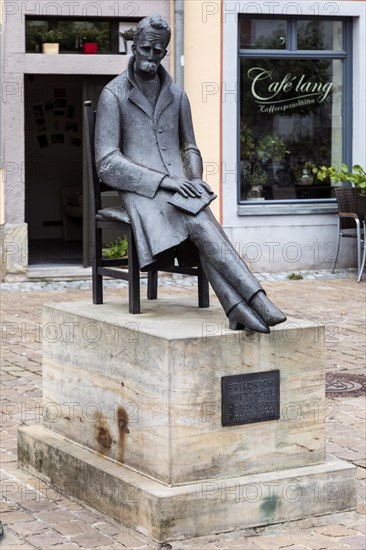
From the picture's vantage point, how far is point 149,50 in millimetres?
6309

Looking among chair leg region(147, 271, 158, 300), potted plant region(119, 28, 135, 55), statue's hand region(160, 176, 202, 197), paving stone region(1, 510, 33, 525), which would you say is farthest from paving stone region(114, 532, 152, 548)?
potted plant region(119, 28, 135, 55)

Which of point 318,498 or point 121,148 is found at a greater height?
point 121,148

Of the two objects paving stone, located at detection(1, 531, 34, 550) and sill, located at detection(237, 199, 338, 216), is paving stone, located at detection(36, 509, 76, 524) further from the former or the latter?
sill, located at detection(237, 199, 338, 216)

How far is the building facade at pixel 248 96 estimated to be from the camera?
14.5 metres

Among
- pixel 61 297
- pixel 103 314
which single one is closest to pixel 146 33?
pixel 103 314

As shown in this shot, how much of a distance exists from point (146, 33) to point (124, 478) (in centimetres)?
225

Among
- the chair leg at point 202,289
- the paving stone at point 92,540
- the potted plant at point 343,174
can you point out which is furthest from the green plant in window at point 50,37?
the paving stone at point 92,540

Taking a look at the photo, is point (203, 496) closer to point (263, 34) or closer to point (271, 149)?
point (271, 149)

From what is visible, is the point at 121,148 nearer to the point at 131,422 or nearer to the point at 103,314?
the point at 103,314

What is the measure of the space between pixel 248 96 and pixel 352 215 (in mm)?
2075

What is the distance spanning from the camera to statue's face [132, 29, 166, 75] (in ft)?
20.6

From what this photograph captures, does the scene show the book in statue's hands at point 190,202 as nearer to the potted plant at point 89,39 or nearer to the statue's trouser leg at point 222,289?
the statue's trouser leg at point 222,289

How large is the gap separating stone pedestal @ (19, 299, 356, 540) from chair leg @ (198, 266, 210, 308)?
0.12 meters

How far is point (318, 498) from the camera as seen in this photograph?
597 centimetres
